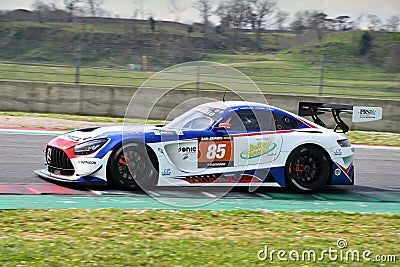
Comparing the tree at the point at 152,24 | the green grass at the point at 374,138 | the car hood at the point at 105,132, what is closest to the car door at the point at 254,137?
the car hood at the point at 105,132

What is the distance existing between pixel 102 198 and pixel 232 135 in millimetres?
2075

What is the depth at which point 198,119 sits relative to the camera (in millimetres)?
9820

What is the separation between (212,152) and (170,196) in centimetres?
91

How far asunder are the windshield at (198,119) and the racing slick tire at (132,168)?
2.51 ft

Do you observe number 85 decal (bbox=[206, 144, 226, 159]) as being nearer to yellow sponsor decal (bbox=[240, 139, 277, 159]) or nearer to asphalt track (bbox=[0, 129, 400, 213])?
yellow sponsor decal (bbox=[240, 139, 277, 159])

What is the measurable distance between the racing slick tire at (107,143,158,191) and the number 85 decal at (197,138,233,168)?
70 cm

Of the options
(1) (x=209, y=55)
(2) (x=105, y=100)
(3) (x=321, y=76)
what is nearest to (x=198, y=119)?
(2) (x=105, y=100)

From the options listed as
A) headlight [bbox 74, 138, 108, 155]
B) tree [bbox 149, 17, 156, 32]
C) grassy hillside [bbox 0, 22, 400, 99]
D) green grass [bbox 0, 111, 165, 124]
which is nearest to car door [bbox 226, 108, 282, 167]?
headlight [bbox 74, 138, 108, 155]

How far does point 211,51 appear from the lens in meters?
27.8

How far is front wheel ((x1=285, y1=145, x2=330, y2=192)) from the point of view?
9.91m

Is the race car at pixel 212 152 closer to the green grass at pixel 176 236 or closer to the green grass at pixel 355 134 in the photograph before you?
the green grass at pixel 176 236

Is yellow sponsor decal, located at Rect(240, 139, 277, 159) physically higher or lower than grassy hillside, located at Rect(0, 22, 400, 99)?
lower

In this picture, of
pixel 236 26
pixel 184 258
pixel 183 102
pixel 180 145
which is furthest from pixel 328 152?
pixel 236 26

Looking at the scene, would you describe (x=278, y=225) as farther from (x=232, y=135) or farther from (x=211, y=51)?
(x=211, y=51)
